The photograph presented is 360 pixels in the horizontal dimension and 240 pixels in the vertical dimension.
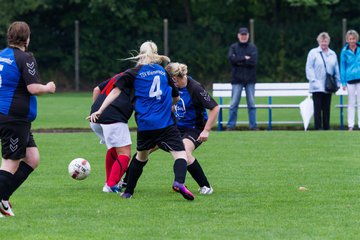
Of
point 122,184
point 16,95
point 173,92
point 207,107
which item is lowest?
point 122,184

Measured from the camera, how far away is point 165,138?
9.27 meters

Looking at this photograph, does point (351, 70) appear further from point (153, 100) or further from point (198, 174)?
point (153, 100)

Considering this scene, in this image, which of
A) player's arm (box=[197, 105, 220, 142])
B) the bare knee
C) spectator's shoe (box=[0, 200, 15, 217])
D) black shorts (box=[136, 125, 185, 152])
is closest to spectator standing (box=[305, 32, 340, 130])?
player's arm (box=[197, 105, 220, 142])

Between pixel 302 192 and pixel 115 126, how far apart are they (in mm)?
2092

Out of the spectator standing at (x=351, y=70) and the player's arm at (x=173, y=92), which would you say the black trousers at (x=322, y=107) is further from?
the player's arm at (x=173, y=92)

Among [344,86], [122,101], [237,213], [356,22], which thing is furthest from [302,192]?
[356,22]

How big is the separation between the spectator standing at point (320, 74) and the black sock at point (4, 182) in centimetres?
1094

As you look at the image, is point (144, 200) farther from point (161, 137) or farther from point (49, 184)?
point (49, 184)

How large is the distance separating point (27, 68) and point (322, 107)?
444 inches

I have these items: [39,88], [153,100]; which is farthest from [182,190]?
[39,88]

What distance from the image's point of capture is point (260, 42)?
1403 inches

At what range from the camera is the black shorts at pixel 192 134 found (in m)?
10.0

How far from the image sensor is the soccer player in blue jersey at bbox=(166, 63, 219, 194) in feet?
31.9

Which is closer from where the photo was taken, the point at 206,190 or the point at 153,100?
the point at 153,100
